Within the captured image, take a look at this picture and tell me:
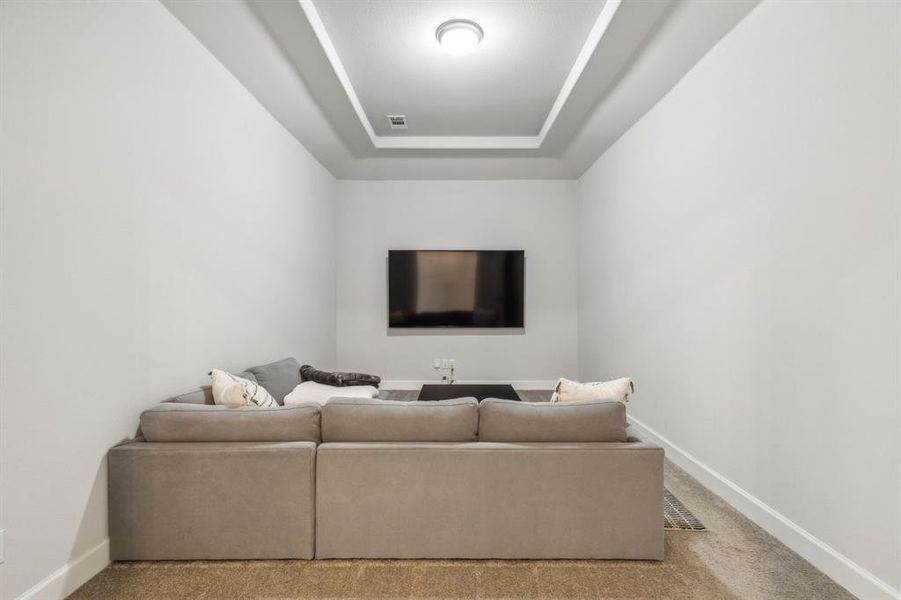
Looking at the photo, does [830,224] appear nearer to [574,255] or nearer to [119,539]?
[119,539]

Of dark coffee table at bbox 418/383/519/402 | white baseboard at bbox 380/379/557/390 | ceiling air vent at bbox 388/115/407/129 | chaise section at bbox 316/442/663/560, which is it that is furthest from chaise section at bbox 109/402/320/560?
white baseboard at bbox 380/379/557/390

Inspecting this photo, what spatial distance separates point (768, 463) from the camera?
7.78ft

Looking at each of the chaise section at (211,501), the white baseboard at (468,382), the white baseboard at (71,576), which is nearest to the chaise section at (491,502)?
the chaise section at (211,501)

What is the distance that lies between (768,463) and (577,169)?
4116mm

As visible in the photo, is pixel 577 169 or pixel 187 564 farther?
pixel 577 169

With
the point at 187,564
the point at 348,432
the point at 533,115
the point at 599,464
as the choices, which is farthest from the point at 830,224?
the point at 187,564

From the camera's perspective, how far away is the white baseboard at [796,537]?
70.4 inches

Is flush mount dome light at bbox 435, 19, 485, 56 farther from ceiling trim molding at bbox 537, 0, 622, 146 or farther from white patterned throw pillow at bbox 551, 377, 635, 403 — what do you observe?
white patterned throw pillow at bbox 551, 377, 635, 403

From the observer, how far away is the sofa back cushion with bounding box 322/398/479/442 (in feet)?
6.91

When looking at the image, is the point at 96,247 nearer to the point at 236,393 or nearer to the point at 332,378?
the point at 236,393

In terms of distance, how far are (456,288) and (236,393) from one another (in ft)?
12.6

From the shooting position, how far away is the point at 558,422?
2.09 meters

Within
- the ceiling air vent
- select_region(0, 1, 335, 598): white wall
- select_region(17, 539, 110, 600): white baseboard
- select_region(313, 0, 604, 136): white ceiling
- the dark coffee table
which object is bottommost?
select_region(17, 539, 110, 600): white baseboard

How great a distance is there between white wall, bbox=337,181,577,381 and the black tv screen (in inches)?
6.7
